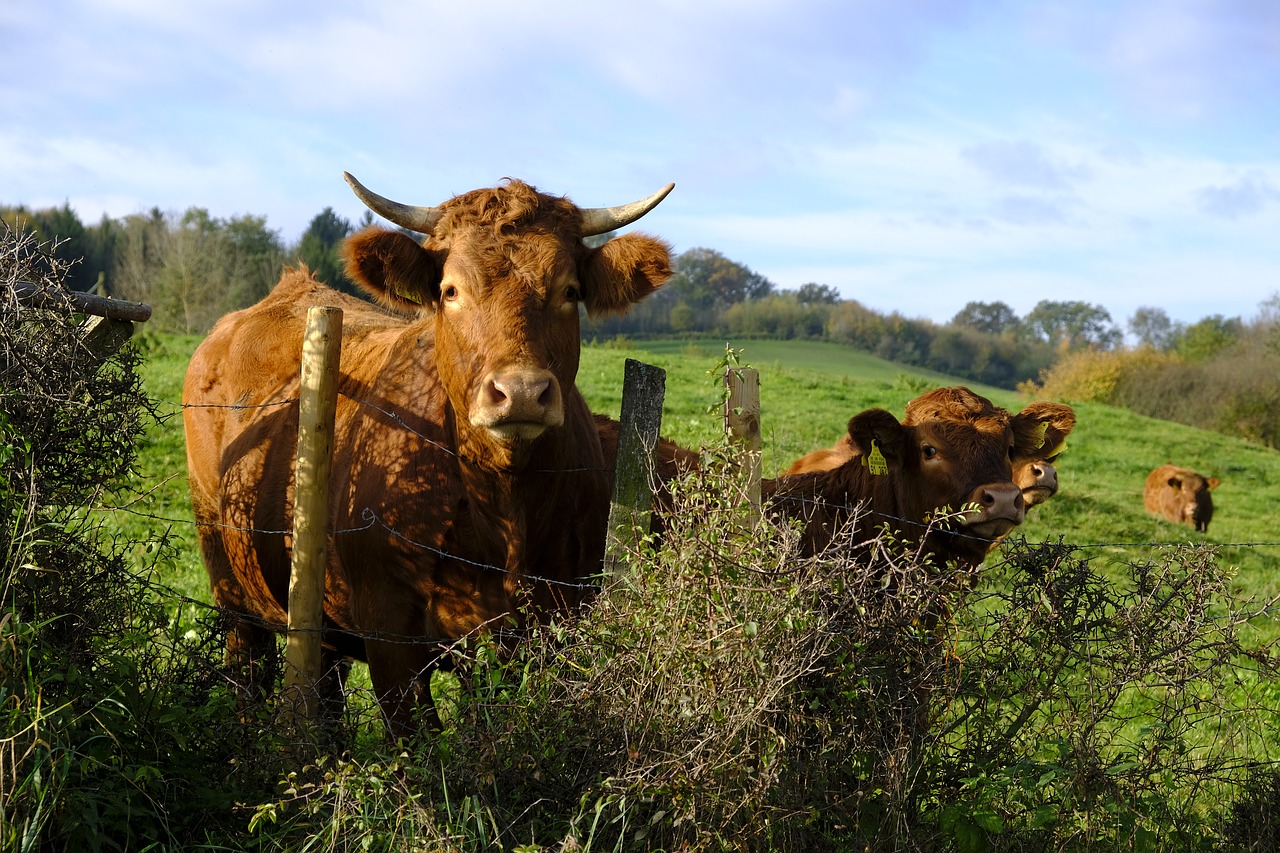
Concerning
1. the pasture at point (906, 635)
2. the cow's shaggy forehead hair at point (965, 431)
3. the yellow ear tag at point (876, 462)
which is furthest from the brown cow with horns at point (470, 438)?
the cow's shaggy forehead hair at point (965, 431)

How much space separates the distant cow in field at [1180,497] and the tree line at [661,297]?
86.4 ft

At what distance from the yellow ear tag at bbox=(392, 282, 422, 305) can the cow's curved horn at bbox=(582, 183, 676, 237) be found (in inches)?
31.9

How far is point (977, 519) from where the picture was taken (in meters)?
5.29

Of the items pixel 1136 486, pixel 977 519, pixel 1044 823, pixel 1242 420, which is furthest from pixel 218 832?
pixel 1242 420

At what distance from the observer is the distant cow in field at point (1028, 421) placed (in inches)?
232

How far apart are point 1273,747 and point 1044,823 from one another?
3403 millimetres

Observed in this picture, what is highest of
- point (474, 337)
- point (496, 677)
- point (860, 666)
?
point (474, 337)

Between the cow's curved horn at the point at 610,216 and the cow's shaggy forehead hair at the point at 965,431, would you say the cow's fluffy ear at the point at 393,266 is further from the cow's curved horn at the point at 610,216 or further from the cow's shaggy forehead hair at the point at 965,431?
the cow's shaggy forehead hair at the point at 965,431

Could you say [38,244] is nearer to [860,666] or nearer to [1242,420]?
[860,666]

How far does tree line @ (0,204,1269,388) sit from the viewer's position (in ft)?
132

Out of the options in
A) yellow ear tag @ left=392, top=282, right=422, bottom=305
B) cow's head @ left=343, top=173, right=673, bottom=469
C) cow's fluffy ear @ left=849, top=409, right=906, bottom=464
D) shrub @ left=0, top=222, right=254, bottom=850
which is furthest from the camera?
cow's fluffy ear @ left=849, top=409, right=906, bottom=464

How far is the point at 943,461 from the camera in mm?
5730

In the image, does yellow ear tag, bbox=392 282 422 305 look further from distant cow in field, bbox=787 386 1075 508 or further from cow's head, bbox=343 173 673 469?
distant cow in field, bbox=787 386 1075 508

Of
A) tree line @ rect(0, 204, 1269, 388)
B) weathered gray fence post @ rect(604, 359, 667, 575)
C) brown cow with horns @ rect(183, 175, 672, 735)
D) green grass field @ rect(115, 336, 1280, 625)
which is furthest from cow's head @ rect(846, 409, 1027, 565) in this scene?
tree line @ rect(0, 204, 1269, 388)
